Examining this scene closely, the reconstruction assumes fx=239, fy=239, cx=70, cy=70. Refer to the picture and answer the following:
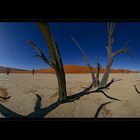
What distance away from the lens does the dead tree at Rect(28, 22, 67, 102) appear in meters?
2.37

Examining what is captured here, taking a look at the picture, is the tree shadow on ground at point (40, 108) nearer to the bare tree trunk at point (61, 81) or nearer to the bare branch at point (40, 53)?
the bare tree trunk at point (61, 81)

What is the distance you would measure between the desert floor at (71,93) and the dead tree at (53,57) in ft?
0.16

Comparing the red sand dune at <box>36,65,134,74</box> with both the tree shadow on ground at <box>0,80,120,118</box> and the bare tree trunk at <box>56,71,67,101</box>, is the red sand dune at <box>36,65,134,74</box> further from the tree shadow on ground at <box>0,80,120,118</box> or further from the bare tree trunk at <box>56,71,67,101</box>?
the tree shadow on ground at <box>0,80,120,118</box>

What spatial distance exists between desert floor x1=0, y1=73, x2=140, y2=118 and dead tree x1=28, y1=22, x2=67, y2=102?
0.05 m

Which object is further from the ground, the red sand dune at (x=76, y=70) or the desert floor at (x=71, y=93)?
the red sand dune at (x=76, y=70)

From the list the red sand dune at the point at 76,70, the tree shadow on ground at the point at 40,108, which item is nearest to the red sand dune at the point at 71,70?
the red sand dune at the point at 76,70

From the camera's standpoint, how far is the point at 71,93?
7.88 ft

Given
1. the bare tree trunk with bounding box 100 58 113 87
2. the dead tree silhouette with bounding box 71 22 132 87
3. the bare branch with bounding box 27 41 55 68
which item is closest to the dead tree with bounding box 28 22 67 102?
the bare branch with bounding box 27 41 55 68

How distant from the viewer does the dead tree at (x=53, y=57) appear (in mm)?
2371

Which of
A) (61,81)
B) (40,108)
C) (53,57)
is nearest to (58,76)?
(61,81)

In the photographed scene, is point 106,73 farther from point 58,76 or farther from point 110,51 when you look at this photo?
point 58,76
